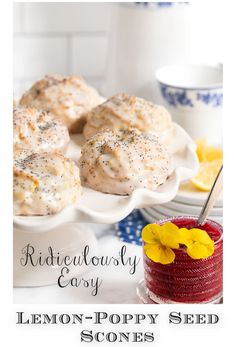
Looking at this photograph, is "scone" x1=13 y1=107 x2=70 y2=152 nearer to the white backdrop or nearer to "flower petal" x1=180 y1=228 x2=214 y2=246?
"flower petal" x1=180 y1=228 x2=214 y2=246

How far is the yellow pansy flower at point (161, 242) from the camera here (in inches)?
57.5

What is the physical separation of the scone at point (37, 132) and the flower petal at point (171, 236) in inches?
14.6

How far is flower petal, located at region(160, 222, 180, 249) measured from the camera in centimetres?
146

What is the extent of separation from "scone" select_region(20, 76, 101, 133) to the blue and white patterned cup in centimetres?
41

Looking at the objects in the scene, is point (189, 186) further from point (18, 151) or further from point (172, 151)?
point (18, 151)

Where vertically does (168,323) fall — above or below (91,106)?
below

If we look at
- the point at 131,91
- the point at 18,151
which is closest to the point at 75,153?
the point at 18,151

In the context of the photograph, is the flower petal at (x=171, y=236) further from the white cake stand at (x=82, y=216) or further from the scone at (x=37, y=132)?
the scone at (x=37, y=132)

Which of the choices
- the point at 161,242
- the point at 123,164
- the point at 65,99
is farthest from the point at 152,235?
the point at 65,99

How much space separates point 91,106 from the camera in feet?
6.20

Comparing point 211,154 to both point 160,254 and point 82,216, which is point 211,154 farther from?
point 82,216

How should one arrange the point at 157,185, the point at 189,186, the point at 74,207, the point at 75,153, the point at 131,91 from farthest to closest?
1. the point at 131,91
2. the point at 189,186
3. the point at 75,153
4. the point at 157,185
5. the point at 74,207

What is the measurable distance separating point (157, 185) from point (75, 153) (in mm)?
286

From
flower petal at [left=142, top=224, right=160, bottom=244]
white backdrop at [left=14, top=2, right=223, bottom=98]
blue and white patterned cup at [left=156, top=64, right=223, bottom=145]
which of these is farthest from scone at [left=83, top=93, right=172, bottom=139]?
white backdrop at [left=14, top=2, right=223, bottom=98]
